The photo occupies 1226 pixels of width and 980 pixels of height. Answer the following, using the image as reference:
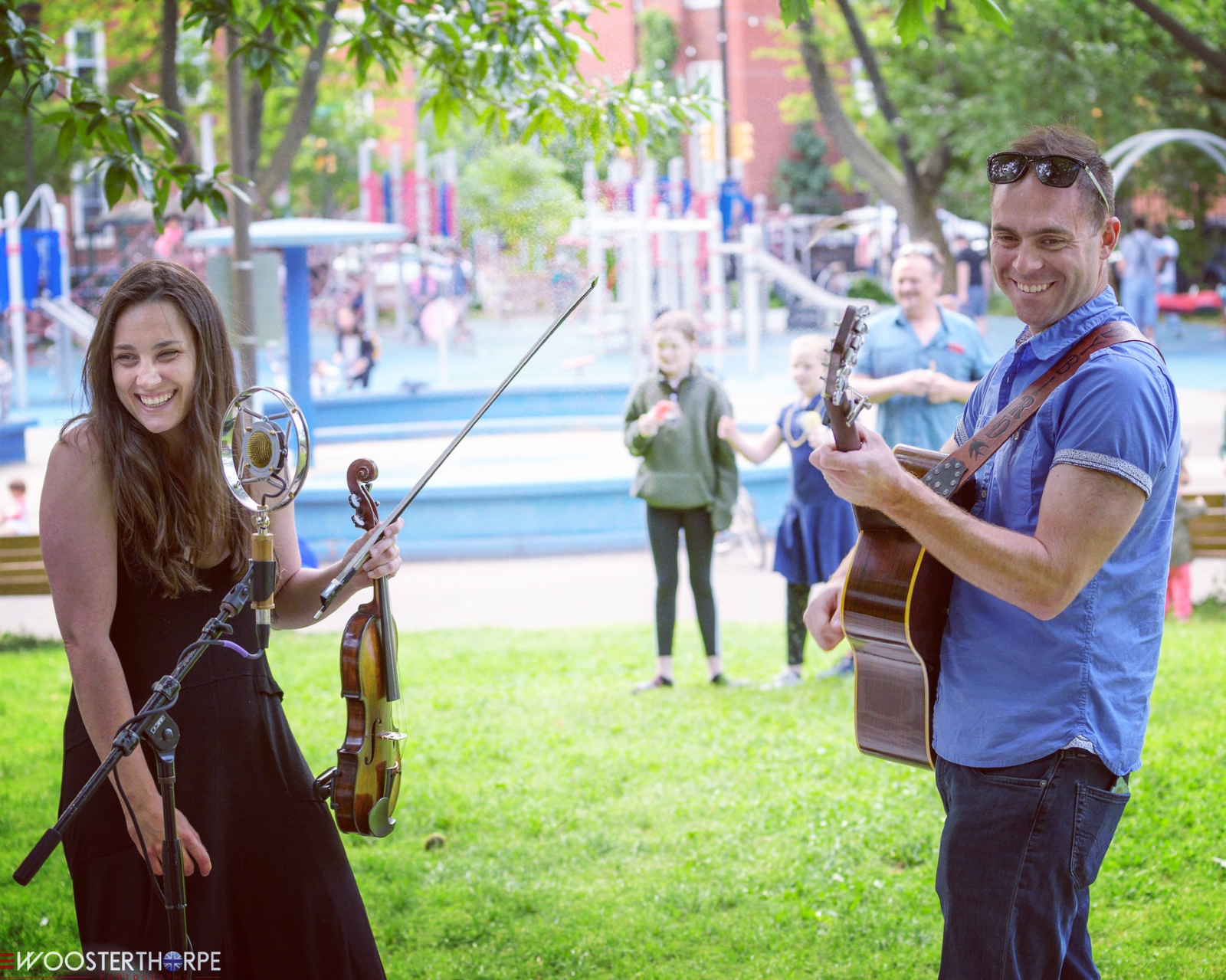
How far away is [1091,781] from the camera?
2.10m

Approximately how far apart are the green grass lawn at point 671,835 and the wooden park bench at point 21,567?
1323mm

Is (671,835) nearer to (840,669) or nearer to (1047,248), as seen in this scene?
(840,669)

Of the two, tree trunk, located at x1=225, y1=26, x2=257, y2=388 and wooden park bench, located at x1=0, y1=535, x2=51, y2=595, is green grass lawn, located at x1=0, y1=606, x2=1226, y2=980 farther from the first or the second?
tree trunk, located at x1=225, y1=26, x2=257, y2=388

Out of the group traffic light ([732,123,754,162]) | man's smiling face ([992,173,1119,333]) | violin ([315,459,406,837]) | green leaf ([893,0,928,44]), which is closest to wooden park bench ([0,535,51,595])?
violin ([315,459,406,837])

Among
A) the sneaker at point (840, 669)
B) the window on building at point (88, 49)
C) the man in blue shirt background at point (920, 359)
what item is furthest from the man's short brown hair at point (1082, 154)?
the window on building at point (88, 49)

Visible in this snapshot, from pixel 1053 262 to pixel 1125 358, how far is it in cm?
22

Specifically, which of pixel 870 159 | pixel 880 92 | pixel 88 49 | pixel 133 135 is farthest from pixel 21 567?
pixel 88 49

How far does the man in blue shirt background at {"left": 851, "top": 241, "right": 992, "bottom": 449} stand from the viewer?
5695mm

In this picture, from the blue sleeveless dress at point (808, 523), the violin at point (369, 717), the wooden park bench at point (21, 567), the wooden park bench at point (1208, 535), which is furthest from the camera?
the wooden park bench at point (21, 567)

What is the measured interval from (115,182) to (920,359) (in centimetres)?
359

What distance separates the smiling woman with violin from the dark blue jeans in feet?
3.71

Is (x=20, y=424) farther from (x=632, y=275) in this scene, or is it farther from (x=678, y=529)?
(x=678, y=529)

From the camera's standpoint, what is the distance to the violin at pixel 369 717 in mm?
2371

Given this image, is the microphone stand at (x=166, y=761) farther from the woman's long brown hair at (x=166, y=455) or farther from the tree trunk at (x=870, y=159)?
the tree trunk at (x=870, y=159)
